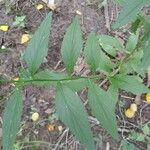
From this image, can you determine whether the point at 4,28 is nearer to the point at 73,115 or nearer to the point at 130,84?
the point at 130,84

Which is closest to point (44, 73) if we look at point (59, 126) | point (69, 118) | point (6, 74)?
point (69, 118)

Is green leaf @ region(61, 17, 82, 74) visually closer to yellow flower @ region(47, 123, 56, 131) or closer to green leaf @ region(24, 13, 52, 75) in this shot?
green leaf @ region(24, 13, 52, 75)

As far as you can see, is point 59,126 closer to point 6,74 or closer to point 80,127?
point 6,74

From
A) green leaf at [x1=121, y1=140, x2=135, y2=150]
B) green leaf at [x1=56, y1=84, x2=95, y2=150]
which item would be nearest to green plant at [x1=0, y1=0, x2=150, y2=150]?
green leaf at [x1=56, y1=84, x2=95, y2=150]

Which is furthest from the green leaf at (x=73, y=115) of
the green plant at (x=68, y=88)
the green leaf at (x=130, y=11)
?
the green leaf at (x=130, y=11)

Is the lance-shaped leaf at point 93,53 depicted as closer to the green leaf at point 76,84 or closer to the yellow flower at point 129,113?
the green leaf at point 76,84

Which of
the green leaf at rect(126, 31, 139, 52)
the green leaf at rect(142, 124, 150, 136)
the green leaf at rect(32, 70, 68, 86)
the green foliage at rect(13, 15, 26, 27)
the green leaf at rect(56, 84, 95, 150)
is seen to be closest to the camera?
the green leaf at rect(56, 84, 95, 150)
